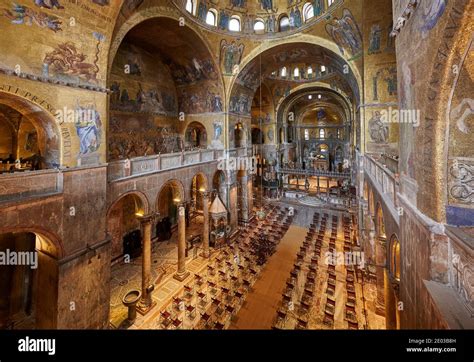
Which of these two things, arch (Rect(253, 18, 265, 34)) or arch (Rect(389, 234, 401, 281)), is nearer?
arch (Rect(389, 234, 401, 281))

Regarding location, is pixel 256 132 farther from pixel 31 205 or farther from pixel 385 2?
pixel 31 205

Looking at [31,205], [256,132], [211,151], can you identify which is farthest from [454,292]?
[256,132]

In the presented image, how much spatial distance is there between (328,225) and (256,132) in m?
15.7

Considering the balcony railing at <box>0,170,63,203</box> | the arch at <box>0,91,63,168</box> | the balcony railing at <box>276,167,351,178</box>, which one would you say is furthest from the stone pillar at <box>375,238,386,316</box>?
the balcony railing at <box>276,167,351,178</box>

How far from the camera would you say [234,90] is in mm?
16641

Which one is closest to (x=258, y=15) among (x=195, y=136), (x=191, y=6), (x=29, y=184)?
(x=191, y=6)

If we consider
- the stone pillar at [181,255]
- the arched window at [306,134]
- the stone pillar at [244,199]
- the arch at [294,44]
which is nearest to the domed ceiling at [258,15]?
the arch at [294,44]

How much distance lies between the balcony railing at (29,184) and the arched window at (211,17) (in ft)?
42.1

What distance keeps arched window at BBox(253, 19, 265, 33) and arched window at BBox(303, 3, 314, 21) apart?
9.15 feet

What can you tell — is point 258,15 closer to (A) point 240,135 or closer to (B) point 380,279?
(A) point 240,135

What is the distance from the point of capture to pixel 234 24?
15.2 m

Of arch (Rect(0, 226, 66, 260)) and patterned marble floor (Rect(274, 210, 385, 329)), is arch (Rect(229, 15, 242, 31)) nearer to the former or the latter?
arch (Rect(0, 226, 66, 260))

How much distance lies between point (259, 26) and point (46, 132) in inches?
579

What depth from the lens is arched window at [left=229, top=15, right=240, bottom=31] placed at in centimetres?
1497
